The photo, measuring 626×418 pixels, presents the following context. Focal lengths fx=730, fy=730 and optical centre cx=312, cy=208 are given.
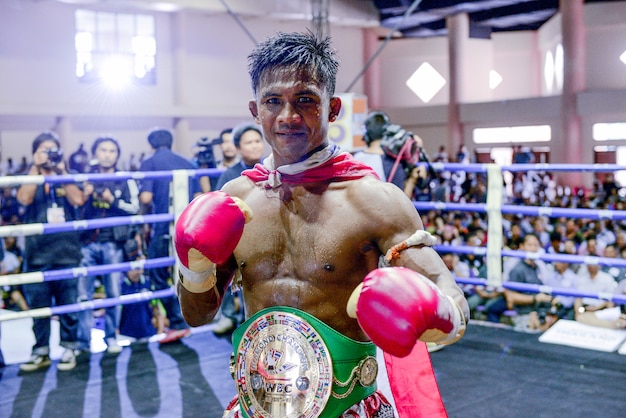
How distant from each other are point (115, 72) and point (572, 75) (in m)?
8.16

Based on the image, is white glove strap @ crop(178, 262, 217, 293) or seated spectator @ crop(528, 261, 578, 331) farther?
seated spectator @ crop(528, 261, 578, 331)

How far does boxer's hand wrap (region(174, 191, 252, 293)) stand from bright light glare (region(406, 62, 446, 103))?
16.1 metres

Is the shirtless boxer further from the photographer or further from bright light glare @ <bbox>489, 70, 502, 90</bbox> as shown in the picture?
bright light glare @ <bbox>489, 70, 502, 90</bbox>

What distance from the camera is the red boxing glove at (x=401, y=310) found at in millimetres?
1204

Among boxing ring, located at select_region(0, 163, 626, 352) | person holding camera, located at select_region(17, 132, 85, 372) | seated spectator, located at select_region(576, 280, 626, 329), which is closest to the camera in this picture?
boxing ring, located at select_region(0, 163, 626, 352)

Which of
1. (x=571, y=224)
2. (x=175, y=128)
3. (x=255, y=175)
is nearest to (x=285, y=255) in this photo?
(x=255, y=175)

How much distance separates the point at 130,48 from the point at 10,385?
32.1 ft

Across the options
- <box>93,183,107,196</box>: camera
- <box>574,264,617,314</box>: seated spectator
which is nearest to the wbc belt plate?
<box>93,183,107,196</box>: camera

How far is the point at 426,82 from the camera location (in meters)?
17.2

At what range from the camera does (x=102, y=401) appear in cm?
338

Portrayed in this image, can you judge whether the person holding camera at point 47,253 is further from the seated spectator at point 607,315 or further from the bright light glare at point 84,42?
the bright light glare at point 84,42

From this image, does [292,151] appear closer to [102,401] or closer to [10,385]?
[102,401]

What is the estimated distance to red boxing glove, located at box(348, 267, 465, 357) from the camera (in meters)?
1.20

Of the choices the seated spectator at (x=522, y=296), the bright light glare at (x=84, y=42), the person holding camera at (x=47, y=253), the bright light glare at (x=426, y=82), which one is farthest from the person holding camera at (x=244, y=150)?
the bright light glare at (x=426, y=82)
